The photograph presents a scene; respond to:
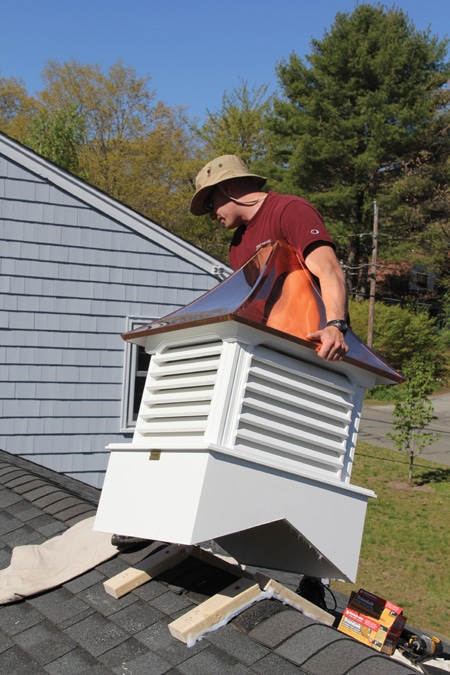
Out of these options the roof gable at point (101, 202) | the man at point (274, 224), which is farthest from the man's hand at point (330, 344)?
the roof gable at point (101, 202)

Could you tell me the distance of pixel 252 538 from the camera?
271cm

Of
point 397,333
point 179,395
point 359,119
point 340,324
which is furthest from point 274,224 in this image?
point 359,119

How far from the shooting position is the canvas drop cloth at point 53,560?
267 cm

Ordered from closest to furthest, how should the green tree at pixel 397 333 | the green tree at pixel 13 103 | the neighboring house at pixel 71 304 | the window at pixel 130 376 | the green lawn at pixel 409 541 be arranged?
the green lawn at pixel 409 541
the neighboring house at pixel 71 304
the window at pixel 130 376
the green tree at pixel 397 333
the green tree at pixel 13 103

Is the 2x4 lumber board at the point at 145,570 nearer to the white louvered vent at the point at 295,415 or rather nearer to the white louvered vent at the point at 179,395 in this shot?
the white louvered vent at the point at 179,395

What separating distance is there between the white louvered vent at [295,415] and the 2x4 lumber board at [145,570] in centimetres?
82

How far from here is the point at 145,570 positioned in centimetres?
263

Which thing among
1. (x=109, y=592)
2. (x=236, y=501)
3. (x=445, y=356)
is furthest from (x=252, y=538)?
(x=445, y=356)

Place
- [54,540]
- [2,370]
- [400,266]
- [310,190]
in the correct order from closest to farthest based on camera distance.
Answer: [54,540] < [2,370] < [310,190] < [400,266]

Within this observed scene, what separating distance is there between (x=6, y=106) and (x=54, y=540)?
106ft

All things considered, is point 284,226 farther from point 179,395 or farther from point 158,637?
point 158,637

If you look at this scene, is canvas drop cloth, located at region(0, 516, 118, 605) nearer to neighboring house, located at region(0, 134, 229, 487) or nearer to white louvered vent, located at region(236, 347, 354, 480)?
white louvered vent, located at region(236, 347, 354, 480)

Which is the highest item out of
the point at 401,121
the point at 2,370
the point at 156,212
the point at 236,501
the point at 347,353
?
the point at 401,121

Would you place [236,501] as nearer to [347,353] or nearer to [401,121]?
[347,353]
